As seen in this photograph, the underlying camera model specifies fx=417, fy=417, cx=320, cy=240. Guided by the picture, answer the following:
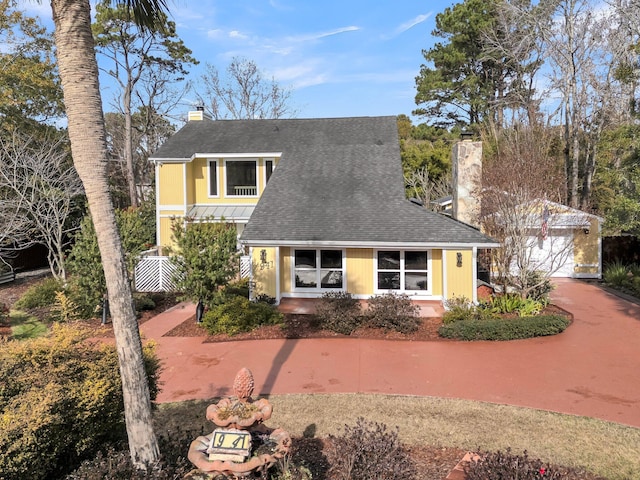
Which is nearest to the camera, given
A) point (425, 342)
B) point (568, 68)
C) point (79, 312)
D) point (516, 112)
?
point (425, 342)

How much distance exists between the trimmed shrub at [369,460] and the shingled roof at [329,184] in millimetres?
8951

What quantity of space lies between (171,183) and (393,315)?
13488mm

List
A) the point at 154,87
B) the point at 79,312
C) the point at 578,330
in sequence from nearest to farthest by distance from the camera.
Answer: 1. the point at 578,330
2. the point at 79,312
3. the point at 154,87

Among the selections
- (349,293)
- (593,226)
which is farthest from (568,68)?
(349,293)

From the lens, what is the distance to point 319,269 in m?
14.9

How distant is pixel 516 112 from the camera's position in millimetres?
27828

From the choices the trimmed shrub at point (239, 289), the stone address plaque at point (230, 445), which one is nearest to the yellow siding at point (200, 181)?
the trimmed shrub at point (239, 289)

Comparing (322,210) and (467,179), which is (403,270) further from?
(467,179)

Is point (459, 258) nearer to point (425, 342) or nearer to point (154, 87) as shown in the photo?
point (425, 342)

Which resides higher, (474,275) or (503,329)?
(474,275)

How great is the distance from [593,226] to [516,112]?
40.2 ft

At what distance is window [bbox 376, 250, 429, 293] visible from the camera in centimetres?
1447

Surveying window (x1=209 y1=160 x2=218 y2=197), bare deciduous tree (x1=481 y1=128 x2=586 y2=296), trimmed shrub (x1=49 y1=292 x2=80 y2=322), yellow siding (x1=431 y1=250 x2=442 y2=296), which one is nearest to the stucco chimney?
bare deciduous tree (x1=481 y1=128 x2=586 y2=296)

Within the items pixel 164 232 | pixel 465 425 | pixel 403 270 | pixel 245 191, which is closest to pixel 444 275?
pixel 403 270
